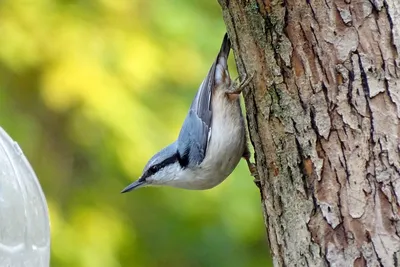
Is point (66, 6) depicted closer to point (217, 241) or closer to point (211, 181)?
point (211, 181)

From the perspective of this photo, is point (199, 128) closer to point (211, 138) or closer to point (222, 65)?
point (211, 138)

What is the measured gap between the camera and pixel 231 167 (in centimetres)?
311

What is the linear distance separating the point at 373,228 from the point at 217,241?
283 cm

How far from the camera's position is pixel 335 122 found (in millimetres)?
1946

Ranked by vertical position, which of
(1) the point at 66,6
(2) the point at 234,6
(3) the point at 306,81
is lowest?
(3) the point at 306,81

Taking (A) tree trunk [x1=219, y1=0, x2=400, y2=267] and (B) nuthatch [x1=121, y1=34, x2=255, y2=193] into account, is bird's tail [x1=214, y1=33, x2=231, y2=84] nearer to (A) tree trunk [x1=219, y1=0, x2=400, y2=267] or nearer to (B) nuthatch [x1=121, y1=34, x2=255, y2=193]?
(B) nuthatch [x1=121, y1=34, x2=255, y2=193]

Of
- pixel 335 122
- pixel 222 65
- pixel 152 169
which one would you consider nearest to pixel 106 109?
Result: pixel 152 169

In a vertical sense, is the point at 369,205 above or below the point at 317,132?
below

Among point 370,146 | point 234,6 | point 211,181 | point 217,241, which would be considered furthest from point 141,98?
point 370,146

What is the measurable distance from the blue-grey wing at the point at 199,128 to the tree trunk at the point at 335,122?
3.52 ft

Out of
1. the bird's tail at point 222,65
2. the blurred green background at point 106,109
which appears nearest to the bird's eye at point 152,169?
the blurred green background at point 106,109

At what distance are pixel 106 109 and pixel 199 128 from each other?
0.68m

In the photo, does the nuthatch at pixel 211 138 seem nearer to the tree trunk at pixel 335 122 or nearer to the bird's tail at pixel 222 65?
the bird's tail at pixel 222 65

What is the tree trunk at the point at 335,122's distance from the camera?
190 centimetres
